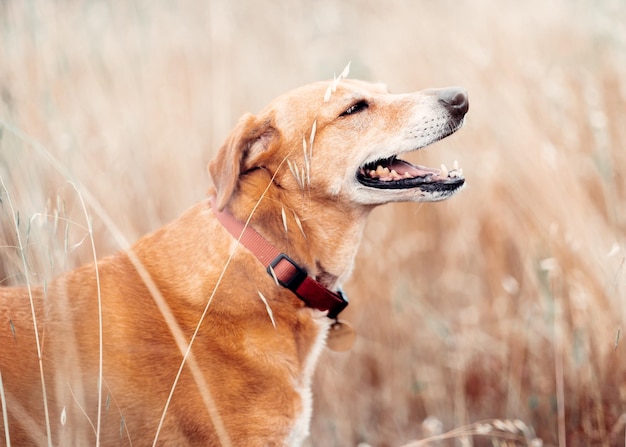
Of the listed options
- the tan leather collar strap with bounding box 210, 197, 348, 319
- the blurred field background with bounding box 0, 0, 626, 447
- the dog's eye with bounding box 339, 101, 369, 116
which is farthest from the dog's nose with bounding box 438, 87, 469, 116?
the tan leather collar strap with bounding box 210, 197, 348, 319

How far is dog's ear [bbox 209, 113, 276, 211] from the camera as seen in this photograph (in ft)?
7.48

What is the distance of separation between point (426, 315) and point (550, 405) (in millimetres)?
735

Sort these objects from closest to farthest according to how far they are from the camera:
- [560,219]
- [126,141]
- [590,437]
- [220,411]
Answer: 1. [220,411]
2. [590,437]
3. [560,219]
4. [126,141]

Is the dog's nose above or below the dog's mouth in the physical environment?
above

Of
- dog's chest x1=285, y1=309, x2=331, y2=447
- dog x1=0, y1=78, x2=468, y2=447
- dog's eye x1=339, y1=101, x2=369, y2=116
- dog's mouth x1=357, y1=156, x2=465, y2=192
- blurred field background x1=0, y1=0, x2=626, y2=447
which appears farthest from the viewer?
blurred field background x1=0, y1=0, x2=626, y2=447

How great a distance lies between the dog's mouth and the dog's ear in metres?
0.41

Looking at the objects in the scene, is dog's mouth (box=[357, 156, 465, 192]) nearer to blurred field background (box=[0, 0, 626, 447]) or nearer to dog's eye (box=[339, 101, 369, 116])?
dog's eye (box=[339, 101, 369, 116])

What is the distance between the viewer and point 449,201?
4039 millimetres

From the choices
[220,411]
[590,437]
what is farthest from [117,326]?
[590,437]

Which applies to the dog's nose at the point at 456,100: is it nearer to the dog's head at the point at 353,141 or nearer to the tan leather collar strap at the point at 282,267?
the dog's head at the point at 353,141

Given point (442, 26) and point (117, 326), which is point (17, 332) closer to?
point (117, 326)

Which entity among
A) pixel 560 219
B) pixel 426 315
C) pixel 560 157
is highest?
pixel 560 157

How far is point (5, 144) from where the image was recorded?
10.2 feet

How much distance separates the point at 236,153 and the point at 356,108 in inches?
22.1
